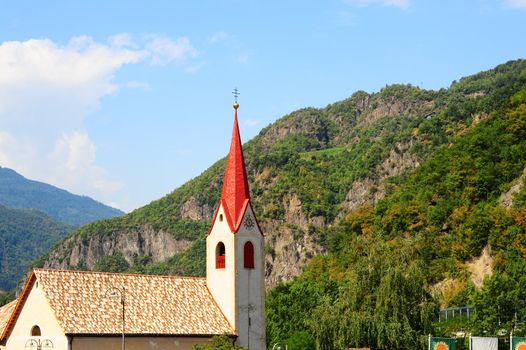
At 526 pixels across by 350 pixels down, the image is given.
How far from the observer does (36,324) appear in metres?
57.5

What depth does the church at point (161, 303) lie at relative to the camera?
56812 millimetres

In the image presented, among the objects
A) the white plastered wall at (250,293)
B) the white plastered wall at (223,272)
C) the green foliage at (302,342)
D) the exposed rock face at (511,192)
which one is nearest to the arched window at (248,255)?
the white plastered wall at (250,293)

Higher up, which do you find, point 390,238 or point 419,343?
point 390,238

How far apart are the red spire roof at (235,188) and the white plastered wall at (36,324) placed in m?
14.0

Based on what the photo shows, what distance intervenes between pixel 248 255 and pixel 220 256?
6.45 ft

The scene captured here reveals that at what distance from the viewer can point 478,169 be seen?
113 meters

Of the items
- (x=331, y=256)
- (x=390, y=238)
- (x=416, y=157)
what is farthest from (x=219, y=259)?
(x=416, y=157)

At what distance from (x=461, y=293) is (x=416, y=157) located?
312 feet

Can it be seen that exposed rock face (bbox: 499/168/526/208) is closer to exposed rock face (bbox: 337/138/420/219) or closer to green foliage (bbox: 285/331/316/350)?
green foliage (bbox: 285/331/316/350)

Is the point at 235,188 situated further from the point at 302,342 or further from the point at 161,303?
the point at 302,342

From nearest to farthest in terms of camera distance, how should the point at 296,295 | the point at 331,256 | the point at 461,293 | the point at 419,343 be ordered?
the point at 419,343 < the point at 461,293 < the point at 296,295 < the point at 331,256

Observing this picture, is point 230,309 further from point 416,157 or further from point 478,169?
point 416,157

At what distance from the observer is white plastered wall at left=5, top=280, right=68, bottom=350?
5581 centimetres

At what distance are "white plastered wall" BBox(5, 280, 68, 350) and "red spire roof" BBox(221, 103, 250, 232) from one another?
1397 centimetres
